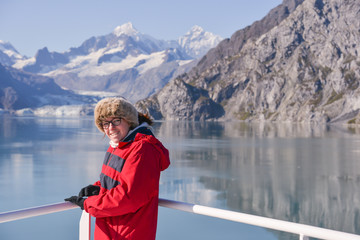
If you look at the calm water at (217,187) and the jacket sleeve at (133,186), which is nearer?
the jacket sleeve at (133,186)

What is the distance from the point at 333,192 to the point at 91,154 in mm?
38167

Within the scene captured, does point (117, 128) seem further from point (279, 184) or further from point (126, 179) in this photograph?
point (279, 184)

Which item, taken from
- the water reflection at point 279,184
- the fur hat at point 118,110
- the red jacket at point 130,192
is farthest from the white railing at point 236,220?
the water reflection at point 279,184

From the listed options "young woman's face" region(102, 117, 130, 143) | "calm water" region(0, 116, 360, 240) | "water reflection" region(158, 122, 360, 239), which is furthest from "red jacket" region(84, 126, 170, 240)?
"water reflection" region(158, 122, 360, 239)

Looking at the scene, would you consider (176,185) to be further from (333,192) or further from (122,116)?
(122,116)

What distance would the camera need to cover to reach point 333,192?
3403cm

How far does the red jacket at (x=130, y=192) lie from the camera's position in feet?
14.7

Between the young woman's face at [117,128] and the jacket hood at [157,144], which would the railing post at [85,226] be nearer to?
the young woman's face at [117,128]

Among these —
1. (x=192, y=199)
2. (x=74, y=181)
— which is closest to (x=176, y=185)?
(x=192, y=199)

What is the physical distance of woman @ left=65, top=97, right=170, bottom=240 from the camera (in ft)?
14.7

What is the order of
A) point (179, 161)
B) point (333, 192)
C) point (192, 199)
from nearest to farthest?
1. point (192, 199)
2. point (333, 192)
3. point (179, 161)

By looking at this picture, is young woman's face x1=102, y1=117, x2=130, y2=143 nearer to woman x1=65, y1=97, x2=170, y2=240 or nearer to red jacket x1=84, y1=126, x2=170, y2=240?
woman x1=65, y1=97, x2=170, y2=240

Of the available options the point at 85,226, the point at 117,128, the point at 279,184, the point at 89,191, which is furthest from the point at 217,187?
the point at 117,128

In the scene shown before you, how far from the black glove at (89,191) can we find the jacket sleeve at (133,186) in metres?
0.73
